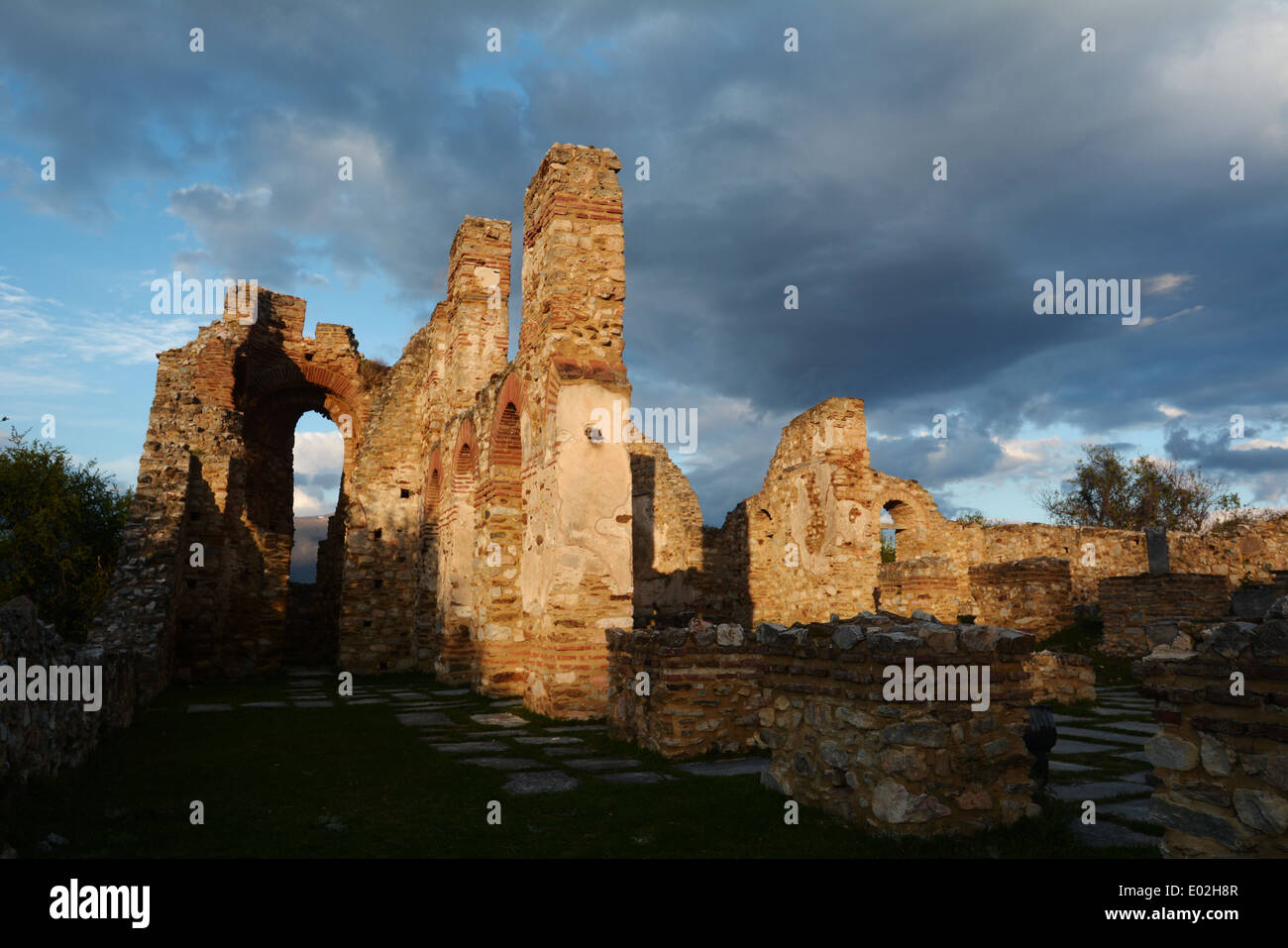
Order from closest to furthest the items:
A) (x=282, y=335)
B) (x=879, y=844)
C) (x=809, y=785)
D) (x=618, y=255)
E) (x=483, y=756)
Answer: (x=879, y=844)
(x=809, y=785)
(x=483, y=756)
(x=618, y=255)
(x=282, y=335)

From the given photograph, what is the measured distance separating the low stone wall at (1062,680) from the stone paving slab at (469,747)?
6.18 meters

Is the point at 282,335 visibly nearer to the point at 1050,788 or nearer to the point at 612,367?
the point at 612,367

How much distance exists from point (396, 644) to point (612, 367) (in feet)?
31.3

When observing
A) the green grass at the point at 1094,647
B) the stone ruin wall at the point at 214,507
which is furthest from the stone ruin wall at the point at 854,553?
the stone ruin wall at the point at 214,507

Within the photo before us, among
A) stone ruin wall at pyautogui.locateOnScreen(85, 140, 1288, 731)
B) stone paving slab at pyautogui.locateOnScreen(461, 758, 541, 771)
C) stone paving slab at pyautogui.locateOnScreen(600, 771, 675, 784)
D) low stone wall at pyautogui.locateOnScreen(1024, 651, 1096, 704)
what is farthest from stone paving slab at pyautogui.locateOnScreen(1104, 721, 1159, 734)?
stone paving slab at pyautogui.locateOnScreen(461, 758, 541, 771)

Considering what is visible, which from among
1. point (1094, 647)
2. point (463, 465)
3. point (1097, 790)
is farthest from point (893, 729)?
point (1094, 647)

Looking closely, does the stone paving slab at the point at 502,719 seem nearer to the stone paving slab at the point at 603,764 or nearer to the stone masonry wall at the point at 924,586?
the stone paving slab at the point at 603,764

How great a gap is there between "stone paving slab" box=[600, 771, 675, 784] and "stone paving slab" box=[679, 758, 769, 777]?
261 mm

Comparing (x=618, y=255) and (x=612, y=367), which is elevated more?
(x=618, y=255)

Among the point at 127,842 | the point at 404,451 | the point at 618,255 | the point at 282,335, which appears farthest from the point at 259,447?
the point at 127,842

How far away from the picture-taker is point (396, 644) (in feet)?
52.0

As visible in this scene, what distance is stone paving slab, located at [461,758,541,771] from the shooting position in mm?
5824

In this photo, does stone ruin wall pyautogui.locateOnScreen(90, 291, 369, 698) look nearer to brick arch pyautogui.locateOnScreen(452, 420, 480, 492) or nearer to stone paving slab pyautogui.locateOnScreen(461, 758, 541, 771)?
brick arch pyautogui.locateOnScreen(452, 420, 480, 492)

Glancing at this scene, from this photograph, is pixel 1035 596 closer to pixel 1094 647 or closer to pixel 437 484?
pixel 1094 647
